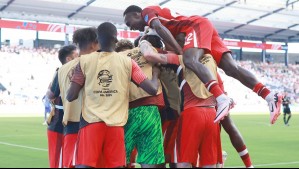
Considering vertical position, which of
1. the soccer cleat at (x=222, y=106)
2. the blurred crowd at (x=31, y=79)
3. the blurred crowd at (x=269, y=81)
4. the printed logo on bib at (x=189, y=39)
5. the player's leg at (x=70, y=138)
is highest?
the printed logo on bib at (x=189, y=39)

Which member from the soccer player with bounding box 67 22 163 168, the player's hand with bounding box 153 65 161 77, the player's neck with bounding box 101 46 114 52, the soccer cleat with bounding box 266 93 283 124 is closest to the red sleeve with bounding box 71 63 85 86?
the soccer player with bounding box 67 22 163 168

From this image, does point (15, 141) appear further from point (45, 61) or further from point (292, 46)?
point (292, 46)

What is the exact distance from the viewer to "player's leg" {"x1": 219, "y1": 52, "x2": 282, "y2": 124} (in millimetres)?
6020

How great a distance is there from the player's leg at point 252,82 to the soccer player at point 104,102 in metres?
1.34

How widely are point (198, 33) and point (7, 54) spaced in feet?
121

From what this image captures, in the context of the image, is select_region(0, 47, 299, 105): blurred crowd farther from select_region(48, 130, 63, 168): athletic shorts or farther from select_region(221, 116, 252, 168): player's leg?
select_region(221, 116, 252, 168): player's leg

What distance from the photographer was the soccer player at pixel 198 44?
5.27m

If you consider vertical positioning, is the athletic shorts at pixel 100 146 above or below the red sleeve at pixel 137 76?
below

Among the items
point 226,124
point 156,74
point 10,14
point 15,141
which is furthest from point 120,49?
point 10,14

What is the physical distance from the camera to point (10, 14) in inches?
1583

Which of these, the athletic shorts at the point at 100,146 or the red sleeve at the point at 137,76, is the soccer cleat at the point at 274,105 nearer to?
the red sleeve at the point at 137,76

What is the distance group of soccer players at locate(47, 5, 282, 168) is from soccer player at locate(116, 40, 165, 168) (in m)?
0.01

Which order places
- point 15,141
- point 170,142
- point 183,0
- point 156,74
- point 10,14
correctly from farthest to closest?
point 183,0 → point 10,14 → point 15,141 → point 170,142 → point 156,74

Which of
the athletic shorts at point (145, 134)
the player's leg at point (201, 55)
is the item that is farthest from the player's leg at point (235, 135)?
the athletic shorts at point (145, 134)
